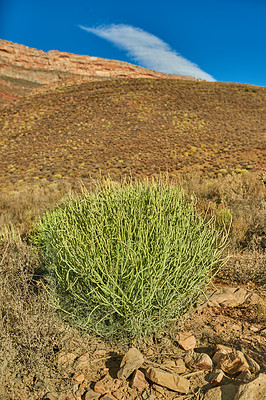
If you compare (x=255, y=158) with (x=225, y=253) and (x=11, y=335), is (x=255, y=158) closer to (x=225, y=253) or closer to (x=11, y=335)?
(x=225, y=253)

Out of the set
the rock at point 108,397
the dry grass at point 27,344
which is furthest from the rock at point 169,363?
the dry grass at point 27,344

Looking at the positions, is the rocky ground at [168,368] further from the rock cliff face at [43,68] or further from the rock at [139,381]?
the rock cliff face at [43,68]

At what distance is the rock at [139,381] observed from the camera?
78.9 inches

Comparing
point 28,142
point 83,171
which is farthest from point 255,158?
point 28,142

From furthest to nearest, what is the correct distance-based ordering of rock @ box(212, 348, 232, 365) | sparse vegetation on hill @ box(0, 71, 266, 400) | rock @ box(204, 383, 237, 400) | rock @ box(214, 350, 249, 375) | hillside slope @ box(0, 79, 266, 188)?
hillside slope @ box(0, 79, 266, 188) → sparse vegetation on hill @ box(0, 71, 266, 400) → rock @ box(212, 348, 232, 365) → rock @ box(214, 350, 249, 375) → rock @ box(204, 383, 237, 400)

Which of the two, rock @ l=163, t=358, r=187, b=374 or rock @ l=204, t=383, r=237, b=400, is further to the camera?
rock @ l=163, t=358, r=187, b=374

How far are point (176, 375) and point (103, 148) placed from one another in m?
18.4

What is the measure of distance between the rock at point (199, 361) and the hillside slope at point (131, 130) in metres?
11.1

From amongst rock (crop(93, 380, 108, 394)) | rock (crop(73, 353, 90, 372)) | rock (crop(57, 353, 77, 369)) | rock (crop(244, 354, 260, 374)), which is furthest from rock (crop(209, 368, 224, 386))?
rock (crop(57, 353, 77, 369))

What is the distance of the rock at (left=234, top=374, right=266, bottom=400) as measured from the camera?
5.63ft

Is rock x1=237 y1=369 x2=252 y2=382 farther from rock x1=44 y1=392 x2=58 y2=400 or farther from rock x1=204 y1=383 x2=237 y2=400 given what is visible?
rock x1=44 y1=392 x2=58 y2=400

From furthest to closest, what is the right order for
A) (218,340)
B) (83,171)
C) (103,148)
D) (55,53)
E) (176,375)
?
1. (55,53)
2. (103,148)
3. (83,171)
4. (218,340)
5. (176,375)

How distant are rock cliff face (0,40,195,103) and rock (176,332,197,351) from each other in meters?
58.8

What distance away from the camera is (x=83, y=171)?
50.2 ft
